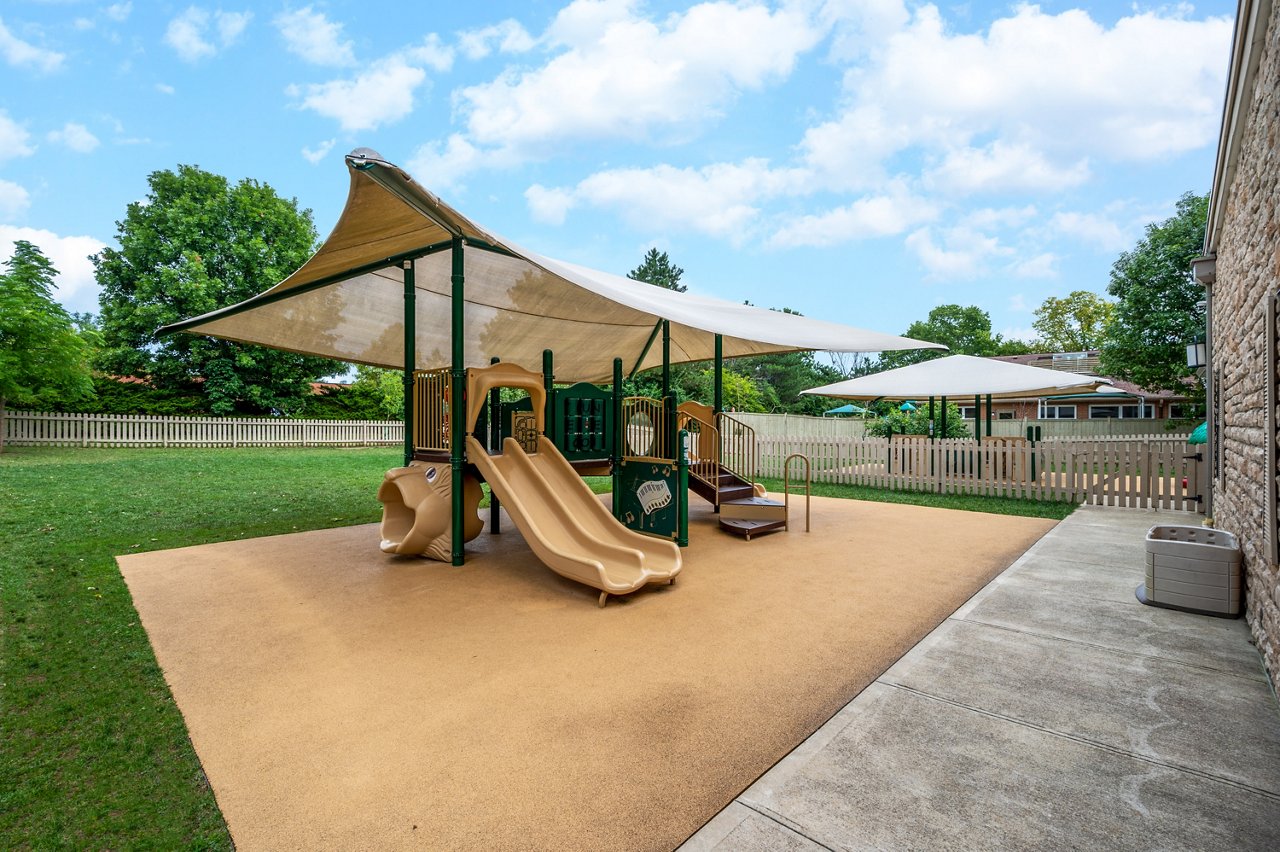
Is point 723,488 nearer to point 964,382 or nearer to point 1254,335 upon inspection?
point 1254,335

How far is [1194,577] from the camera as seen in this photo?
13.1 ft

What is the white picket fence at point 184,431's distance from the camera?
16.0 m

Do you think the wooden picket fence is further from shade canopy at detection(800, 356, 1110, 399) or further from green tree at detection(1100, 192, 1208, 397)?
green tree at detection(1100, 192, 1208, 397)

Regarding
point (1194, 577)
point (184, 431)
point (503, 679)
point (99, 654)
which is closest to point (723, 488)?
point (1194, 577)

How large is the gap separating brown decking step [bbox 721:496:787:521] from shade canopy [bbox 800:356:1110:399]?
19.0 ft

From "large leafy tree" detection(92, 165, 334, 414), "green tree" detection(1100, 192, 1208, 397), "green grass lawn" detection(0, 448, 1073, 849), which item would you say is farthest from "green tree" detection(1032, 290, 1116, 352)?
"large leafy tree" detection(92, 165, 334, 414)

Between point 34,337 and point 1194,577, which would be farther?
point 34,337

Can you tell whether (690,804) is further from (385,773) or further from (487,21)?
(487,21)

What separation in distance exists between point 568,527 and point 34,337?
615 inches

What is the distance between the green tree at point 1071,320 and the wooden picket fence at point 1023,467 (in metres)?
35.4

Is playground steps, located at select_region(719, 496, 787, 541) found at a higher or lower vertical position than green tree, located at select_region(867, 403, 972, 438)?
lower

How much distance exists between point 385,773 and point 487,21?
13383mm

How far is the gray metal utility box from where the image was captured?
12.8 feet

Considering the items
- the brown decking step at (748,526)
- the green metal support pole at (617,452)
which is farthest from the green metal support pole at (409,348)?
the brown decking step at (748,526)
